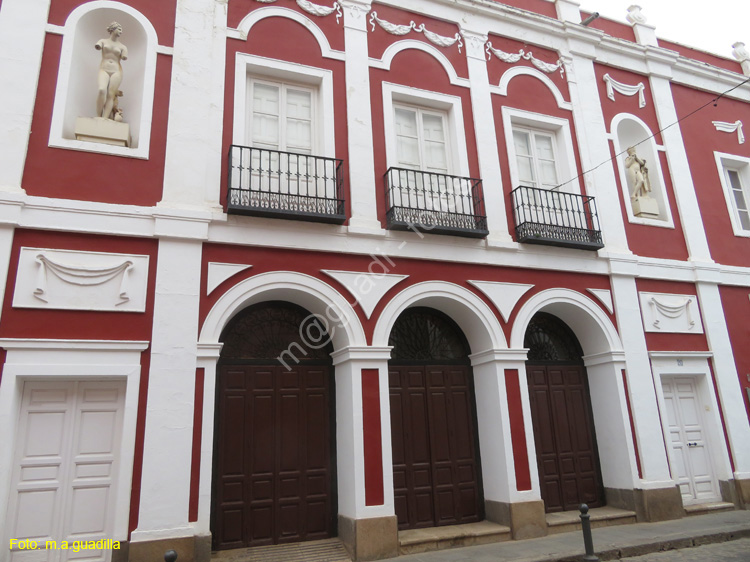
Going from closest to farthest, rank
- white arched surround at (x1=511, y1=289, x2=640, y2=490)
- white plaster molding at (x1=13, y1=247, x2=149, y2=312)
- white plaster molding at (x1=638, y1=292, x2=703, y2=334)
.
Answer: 1. white plaster molding at (x1=13, y1=247, x2=149, y2=312)
2. white arched surround at (x1=511, y1=289, x2=640, y2=490)
3. white plaster molding at (x1=638, y1=292, x2=703, y2=334)

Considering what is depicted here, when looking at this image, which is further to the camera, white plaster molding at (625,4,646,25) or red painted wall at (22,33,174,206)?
white plaster molding at (625,4,646,25)

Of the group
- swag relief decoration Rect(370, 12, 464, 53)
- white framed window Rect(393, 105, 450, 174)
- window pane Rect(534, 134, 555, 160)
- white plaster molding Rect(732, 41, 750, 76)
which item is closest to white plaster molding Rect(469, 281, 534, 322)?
white framed window Rect(393, 105, 450, 174)

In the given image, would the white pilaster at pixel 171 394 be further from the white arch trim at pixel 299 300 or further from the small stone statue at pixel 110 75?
the small stone statue at pixel 110 75

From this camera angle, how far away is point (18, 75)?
6562mm

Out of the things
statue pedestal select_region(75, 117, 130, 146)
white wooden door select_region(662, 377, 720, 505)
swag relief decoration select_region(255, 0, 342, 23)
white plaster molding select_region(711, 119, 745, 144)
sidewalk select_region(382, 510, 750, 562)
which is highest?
swag relief decoration select_region(255, 0, 342, 23)

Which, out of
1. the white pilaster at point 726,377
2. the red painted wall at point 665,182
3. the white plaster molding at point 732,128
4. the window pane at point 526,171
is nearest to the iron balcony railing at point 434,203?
the window pane at point 526,171

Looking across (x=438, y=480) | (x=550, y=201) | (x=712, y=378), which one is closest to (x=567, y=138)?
(x=550, y=201)

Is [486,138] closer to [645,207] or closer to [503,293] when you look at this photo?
[503,293]

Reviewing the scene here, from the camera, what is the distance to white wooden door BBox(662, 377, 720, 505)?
8984 mm

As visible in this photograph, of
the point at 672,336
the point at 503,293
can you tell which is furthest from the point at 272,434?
the point at 672,336

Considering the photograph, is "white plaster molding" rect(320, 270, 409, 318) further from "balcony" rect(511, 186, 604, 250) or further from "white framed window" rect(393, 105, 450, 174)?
"balcony" rect(511, 186, 604, 250)

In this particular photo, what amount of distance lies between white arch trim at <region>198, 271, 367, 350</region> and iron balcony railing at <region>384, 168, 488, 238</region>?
146 centimetres

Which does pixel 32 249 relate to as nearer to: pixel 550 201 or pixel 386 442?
pixel 386 442

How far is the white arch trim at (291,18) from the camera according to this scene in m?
7.98
